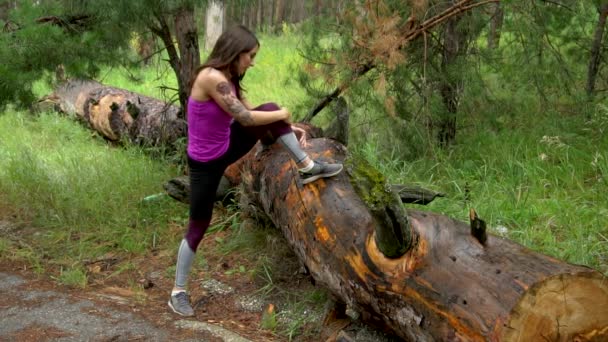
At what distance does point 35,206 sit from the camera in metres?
5.89

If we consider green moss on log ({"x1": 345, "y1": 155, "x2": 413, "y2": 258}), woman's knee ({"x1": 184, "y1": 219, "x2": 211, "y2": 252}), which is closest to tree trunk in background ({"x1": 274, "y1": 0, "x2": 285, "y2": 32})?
woman's knee ({"x1": 184, "y1": 219, "x2": 211, "y2": 252})

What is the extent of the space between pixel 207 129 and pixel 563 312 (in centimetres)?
224

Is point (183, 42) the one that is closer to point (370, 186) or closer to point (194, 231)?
point (194, 231)

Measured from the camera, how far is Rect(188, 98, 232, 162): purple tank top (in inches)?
155

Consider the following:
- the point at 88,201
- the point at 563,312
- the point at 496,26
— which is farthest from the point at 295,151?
the point at 496,26

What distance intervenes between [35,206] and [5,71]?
157 cm

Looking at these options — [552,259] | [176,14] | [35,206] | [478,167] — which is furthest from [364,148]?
[552,259]

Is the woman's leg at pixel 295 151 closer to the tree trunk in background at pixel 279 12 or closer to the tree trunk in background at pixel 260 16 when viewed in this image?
the tree trunk in background at pixel 260 16

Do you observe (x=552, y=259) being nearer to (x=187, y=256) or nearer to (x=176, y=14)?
(x=187, y=256)

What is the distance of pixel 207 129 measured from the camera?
398 centimetres

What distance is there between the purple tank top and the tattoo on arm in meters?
0.10

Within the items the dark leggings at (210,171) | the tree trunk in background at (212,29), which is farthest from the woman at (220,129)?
the tree trunk in background at (212,29)

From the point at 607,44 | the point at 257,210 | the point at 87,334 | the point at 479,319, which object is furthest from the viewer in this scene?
the point at 607,44

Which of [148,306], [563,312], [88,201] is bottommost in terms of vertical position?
[148,306]
